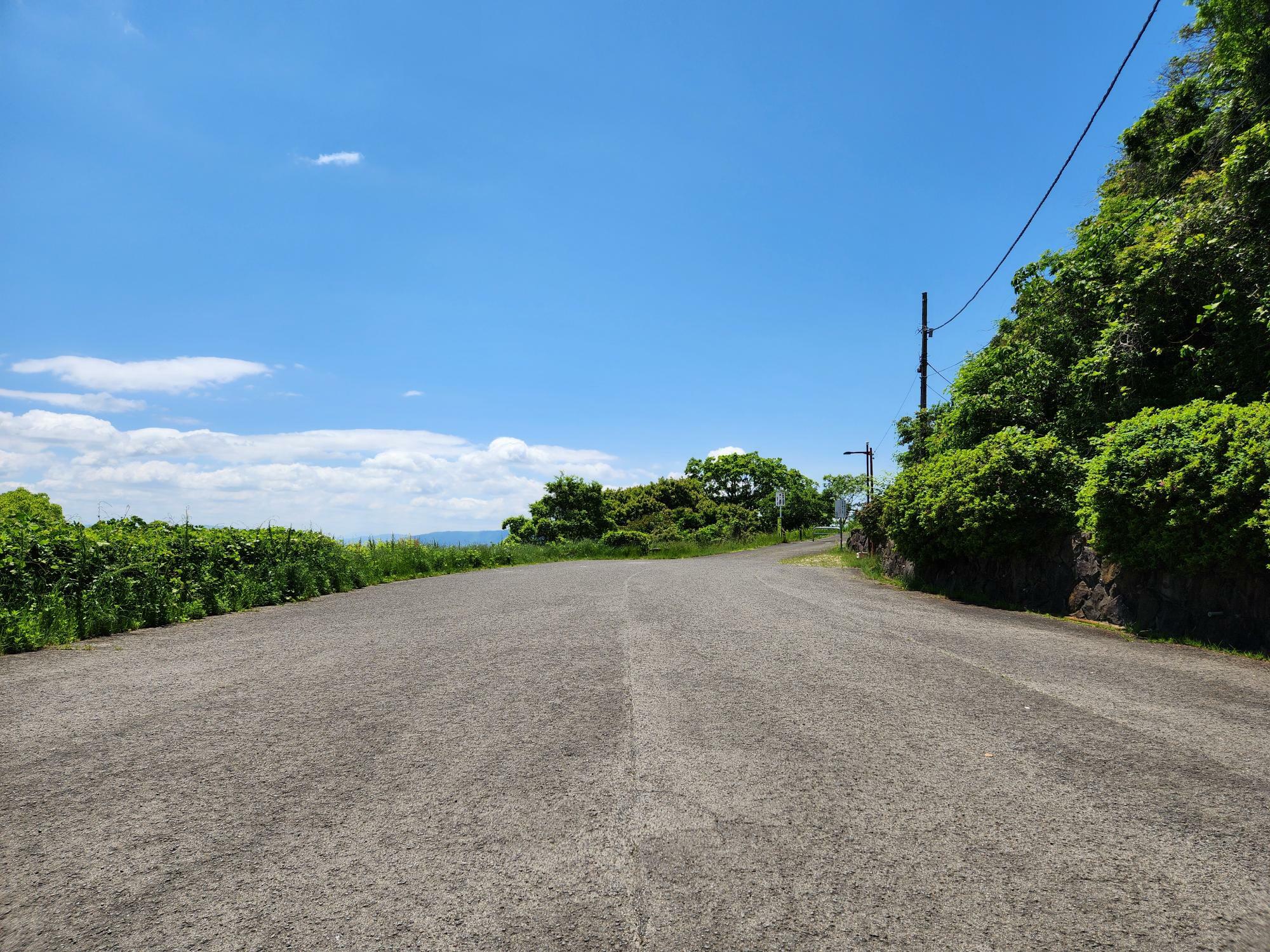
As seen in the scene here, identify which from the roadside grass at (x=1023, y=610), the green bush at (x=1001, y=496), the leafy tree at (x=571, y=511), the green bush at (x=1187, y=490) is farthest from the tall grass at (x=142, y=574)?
the leafy tree at (x=571, y=511)

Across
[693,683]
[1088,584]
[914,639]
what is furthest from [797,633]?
[1088,584]

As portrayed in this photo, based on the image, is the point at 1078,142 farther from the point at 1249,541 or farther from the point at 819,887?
the point at 819,887

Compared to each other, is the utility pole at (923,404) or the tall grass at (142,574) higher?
the utility pole at (923,404)

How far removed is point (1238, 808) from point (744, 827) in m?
2.60

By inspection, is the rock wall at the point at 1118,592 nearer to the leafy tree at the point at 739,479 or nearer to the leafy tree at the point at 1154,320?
the leafy tree at the point at 1154,320

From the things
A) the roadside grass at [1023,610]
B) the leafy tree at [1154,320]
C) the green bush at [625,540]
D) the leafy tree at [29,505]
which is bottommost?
the roadside grass at [1023,610]

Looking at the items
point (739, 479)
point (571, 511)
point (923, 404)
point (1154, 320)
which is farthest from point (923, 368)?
point (739, 479)

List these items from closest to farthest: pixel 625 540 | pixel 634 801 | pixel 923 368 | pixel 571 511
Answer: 1. pixel 634 801
2. pixel 923 368
3. pixel 625 540
4. pixel 571 511

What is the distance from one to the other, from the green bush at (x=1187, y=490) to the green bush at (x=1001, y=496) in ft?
5.92

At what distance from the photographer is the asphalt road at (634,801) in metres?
2.51

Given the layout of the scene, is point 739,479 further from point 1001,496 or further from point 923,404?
point 1001,496

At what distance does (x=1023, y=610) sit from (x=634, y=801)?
10050 mm

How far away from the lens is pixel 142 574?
903cm

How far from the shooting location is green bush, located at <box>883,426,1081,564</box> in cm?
1098
